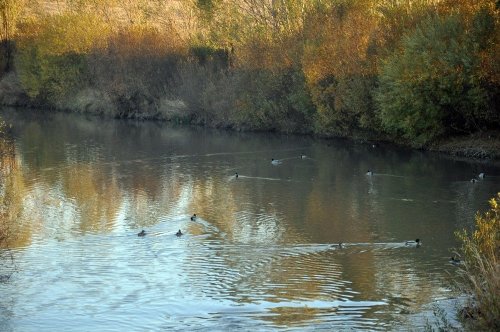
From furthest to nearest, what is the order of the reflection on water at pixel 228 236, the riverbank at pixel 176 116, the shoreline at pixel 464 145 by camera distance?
the riverbank at pixel 176 116 → the shoreline at pixel 464 145 → the reflection on water at pixel 228 236

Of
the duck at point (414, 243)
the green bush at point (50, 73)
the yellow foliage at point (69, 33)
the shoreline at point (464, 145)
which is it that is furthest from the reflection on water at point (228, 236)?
the yellow foliage at point (69, 33)

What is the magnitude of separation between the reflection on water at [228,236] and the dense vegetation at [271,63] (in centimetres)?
A: 359

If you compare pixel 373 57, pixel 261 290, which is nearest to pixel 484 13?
pixel 373 57

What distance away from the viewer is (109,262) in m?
21.7

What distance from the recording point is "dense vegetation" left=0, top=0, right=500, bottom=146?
39.3 metres

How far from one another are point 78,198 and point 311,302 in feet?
50.7

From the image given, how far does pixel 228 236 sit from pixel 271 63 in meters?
30.2

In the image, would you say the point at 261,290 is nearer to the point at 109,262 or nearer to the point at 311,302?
the point at 311,302

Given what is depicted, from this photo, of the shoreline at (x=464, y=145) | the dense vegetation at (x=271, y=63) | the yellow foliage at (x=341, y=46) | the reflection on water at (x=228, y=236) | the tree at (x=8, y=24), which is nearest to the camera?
the reflection on water at (x=228, y=236)

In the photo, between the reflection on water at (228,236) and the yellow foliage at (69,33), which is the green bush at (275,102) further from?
the yellow foliage at (69,33)

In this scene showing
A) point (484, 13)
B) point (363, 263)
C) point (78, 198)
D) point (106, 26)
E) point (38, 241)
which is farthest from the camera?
point (106, 26)

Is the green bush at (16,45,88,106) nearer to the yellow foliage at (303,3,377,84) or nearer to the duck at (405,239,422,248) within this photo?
the yellow foliage at (303,3,377,84)

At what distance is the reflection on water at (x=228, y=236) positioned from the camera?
17797 mm

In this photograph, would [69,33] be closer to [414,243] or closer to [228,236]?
[228,236]
